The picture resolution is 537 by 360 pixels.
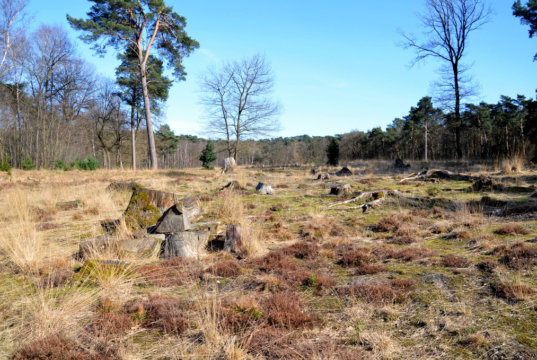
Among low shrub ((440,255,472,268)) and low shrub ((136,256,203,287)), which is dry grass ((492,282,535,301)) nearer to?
low shrub ((440,255,472,268))

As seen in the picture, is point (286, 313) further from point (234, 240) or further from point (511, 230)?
point (511, 230)

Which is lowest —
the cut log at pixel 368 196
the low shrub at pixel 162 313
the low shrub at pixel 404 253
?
the low shrub at pixel 162 313

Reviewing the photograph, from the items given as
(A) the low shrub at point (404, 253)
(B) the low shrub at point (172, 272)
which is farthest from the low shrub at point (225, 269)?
(A) the low shrub at point (404, 253)

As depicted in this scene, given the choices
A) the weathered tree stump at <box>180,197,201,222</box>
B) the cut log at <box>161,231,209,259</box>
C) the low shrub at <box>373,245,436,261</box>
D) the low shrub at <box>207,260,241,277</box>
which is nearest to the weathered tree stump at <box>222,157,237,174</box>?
the weathered tree stump at <box>180,197,201,222</box>

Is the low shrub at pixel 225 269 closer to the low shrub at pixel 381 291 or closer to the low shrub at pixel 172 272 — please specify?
the low shrub at pixel 172 272

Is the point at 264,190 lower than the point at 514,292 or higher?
higher

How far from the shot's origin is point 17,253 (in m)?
4.51

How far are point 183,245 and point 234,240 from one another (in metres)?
0.88

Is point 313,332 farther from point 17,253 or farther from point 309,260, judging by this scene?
point 17,253

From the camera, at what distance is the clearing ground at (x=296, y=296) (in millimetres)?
2453

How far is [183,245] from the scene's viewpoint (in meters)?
5.04

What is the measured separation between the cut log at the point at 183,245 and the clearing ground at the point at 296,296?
0.56 ft

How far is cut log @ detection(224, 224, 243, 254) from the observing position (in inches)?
209

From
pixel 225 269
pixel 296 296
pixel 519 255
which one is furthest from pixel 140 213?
pixel 519 255
